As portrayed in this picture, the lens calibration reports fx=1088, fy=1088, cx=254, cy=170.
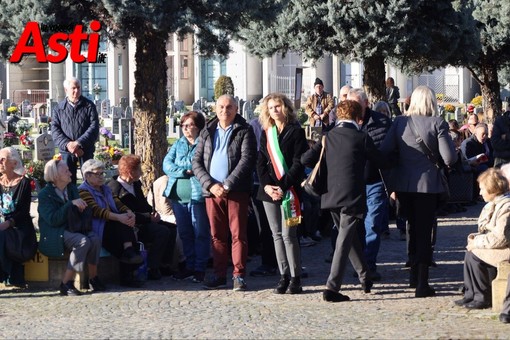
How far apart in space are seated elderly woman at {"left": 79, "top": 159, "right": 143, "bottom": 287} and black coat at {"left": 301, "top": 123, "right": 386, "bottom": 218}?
78.7 inches

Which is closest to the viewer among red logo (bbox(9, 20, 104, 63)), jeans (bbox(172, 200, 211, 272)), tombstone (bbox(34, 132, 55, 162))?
jeans (bbox(172, 200, 211, 272))

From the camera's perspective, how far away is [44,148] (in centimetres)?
1952

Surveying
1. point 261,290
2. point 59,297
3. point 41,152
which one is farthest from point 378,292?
point 41,152

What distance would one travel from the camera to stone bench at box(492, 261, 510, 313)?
351 inches

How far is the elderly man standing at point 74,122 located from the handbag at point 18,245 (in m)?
3.67

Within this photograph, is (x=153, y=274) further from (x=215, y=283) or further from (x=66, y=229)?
(x=66, y=229)

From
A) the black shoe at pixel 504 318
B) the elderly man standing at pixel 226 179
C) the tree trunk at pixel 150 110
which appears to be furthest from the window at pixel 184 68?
the black shoe at pixel 504 318

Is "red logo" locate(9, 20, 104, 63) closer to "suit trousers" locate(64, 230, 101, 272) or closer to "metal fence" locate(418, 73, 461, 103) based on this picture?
"suit trousers" locate(64, 230, 101, 272)

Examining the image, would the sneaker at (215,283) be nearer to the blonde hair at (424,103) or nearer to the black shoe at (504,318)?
the blonde hair at (424,103)

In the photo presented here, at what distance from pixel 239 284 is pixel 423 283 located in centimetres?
171

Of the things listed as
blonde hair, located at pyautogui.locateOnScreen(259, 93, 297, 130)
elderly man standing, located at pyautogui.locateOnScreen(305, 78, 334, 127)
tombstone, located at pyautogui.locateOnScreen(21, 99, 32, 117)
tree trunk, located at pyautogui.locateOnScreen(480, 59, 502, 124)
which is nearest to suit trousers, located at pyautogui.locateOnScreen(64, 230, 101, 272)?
blonde hair, located at pyautogui.locateOnScreen(259, 93, 297, 130)

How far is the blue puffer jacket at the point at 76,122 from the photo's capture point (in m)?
13.9

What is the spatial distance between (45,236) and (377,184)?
325cm

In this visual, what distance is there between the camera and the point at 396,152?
10.0 m
